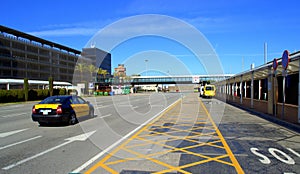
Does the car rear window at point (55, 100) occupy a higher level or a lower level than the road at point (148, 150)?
higher

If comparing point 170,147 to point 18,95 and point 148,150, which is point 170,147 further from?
point 18,95

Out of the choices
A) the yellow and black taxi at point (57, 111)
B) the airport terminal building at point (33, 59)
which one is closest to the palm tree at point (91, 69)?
the airport terminal building at point (33, 59)

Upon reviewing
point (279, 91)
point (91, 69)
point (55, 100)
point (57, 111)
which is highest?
point (91, 69)

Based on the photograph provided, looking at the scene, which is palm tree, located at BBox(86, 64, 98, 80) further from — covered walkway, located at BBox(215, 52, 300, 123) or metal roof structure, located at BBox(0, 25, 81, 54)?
covered walkway, located at BBox(215, 52, 300, 123)

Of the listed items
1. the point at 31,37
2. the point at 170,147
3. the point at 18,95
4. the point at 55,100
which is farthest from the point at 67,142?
the point at 31,37

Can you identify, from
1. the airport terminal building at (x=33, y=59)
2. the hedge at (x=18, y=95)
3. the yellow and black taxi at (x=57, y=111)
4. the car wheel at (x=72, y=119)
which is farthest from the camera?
the airport terminal building at (x=33, y=59)

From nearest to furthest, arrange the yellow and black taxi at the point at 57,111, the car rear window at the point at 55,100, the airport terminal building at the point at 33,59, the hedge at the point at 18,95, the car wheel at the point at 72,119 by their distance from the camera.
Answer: the yellow and black taxi at the point at 57,111 → the car rear window at the point at 55,100 → the car wheel at the point at 72,119 → the hedge at the point at 18,95 → the airport terminal building at the point at 33,59

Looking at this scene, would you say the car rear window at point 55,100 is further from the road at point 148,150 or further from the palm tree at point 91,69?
the palm tree at point 91,69

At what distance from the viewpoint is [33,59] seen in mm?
75500

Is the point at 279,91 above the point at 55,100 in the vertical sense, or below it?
above

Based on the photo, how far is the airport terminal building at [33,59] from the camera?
64.9 metres

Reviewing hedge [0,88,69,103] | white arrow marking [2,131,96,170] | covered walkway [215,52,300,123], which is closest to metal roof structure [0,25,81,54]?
hedge [0,88,69,103]

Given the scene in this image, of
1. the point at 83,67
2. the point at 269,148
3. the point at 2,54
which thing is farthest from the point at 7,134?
the point at 83,67

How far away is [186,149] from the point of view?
700 cm
